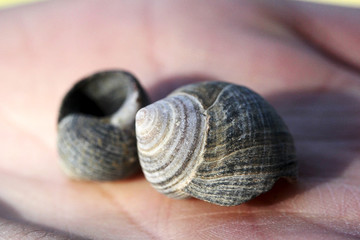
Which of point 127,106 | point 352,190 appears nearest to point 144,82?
point 127,106

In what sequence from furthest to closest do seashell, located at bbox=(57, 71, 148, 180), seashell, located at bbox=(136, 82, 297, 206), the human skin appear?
1. seashell, located at bbox=(57, 71, 148, 180)
2. the human skin
3. seashell, located at bbox=(136, 82, 297, 206)

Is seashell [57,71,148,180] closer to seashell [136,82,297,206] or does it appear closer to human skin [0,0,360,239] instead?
human skin [0,0,360,239]

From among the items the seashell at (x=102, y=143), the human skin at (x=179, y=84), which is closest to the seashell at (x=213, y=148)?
the human skin at (x=179, y=84)

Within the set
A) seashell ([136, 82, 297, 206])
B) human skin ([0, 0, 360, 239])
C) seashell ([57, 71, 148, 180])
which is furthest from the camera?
seashell ([57, 71, 148, 180])

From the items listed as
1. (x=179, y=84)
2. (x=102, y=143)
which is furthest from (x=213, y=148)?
(x=179, y=84)

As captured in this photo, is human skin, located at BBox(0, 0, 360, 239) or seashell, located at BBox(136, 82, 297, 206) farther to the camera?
human skin, located at BBox(0, 0, 360, 239)

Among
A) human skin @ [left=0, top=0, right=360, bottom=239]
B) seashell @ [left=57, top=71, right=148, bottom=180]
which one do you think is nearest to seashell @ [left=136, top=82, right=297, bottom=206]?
human skin @ [left=0, top=0, right=360, bottom=239]
